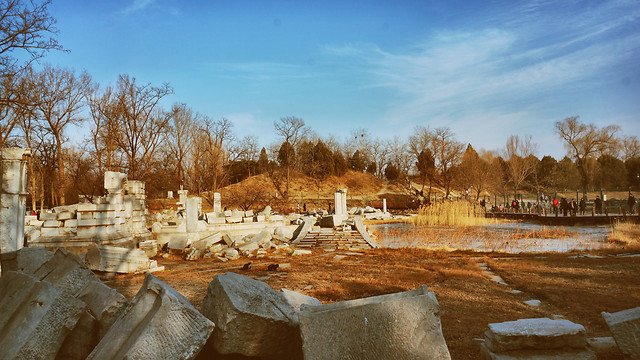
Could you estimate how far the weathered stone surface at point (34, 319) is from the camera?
2959 mm

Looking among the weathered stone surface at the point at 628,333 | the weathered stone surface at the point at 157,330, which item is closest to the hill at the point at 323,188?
the weathered stone surface at the point at 157,330

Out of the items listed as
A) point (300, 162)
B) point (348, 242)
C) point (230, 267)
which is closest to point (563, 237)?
point (348, 242)

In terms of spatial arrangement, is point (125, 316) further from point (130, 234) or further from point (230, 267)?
point (130, 234)

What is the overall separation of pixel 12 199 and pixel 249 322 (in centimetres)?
621

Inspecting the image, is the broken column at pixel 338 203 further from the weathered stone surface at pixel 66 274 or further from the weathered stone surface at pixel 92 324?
the weathered stone surface at pixel 92 324

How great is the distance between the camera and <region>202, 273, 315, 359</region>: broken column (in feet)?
10.2

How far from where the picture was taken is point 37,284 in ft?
10.7

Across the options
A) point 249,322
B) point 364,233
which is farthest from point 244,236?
point 249,322

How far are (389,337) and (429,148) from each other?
46.8m

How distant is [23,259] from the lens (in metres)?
5.86

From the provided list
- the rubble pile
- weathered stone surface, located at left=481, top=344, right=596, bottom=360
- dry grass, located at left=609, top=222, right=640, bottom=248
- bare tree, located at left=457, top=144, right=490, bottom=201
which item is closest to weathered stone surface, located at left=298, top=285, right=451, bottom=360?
weathered stone surface, located at left=481, top=344, right=596, bottom=360

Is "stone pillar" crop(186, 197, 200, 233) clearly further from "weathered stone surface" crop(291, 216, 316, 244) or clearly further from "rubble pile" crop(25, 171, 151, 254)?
"weathered stone surface" crop(291, 216, 316, 244)

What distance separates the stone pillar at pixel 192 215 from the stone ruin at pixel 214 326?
1054cm

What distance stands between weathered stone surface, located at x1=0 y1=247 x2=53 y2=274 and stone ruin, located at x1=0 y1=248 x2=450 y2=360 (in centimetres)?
253
